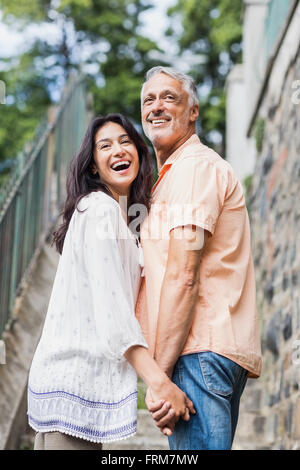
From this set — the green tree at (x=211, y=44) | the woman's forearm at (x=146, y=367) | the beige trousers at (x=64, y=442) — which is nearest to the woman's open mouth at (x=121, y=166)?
the woman's forearm at (x=146, y=367)

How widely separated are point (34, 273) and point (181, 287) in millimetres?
3713

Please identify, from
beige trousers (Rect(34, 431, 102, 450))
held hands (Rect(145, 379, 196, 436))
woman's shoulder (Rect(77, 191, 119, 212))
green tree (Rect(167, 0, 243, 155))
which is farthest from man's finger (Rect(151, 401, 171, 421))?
green tree (Rect(167, 0, 243, 155))

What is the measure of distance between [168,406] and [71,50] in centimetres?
1865

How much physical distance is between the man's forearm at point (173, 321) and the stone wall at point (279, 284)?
7.51 feet

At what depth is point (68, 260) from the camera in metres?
2.31

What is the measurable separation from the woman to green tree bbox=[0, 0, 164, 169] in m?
16.6

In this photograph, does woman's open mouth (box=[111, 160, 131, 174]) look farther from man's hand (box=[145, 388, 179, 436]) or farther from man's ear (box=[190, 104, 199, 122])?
man's hand (box=[145, 388, 179, 436])

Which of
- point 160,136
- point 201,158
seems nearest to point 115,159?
point 160,136

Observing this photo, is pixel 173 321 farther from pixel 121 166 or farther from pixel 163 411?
pixel 121 166

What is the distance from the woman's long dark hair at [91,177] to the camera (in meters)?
2.46

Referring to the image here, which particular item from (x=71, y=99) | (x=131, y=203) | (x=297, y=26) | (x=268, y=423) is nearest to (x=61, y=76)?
(x=71, y=99)

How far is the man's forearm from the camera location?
2.17m

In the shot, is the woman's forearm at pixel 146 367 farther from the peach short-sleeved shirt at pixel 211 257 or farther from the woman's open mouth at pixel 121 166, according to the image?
the woman's open mouth at pixel 121 166

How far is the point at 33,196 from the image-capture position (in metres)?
6.01
